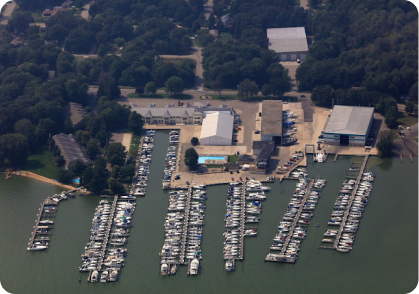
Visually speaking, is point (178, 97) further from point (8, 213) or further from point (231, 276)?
point (231, 276)

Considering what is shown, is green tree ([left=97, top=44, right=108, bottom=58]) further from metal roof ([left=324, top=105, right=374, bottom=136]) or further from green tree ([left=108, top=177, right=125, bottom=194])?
metal roof ([left=324, top=105, right=374, bottom=136])

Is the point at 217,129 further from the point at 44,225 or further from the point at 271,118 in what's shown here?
the point at 44,225

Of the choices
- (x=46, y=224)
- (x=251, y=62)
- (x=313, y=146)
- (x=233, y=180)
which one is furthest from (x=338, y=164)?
(x=46, y=224)

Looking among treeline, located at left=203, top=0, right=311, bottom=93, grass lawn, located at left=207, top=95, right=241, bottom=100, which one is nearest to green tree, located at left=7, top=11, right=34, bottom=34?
treeline, located at left=203, top=0, right=311, bottom=93

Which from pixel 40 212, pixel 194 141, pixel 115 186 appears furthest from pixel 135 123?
pixel 40 212

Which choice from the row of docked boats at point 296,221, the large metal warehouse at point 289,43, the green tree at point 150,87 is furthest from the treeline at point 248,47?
the row of docked boats at point 296,221

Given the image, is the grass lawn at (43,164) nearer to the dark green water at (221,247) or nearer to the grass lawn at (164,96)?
the dark green water at (221,247)
